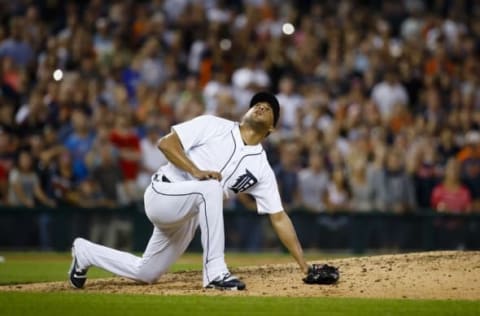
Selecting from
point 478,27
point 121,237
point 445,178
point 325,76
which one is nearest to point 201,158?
point 121,237

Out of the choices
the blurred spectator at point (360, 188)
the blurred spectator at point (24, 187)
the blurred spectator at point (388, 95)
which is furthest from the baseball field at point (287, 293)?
the blurred spectator at point (388, 95)

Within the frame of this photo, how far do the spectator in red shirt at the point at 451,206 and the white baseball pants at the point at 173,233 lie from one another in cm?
774

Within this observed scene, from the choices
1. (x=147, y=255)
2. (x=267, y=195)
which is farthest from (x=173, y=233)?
(x=267, y=195)

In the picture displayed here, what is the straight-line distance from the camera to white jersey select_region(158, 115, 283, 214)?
29.1 feet

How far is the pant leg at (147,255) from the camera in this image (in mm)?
9117

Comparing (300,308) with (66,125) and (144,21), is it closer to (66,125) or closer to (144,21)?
(66,125)

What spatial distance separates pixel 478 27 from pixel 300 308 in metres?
12.7

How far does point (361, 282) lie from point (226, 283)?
1.37 m

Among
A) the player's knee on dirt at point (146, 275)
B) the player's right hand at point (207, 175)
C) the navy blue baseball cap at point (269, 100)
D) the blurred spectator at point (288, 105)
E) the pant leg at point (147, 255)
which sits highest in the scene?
the blurred spectator at point (288, 105)

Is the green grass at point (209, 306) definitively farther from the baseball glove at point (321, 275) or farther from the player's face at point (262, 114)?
the player's face at point (262, 114)

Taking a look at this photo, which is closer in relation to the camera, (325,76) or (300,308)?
(300,308)

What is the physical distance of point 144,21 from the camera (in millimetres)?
18109

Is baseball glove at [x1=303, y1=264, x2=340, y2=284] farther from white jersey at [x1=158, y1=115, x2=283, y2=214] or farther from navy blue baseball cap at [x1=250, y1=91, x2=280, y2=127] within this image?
navy blue baseball cap at [x1=250, y1=91, x2=280, y2=127]

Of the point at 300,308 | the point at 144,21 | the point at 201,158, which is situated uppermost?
the point at 144,21
